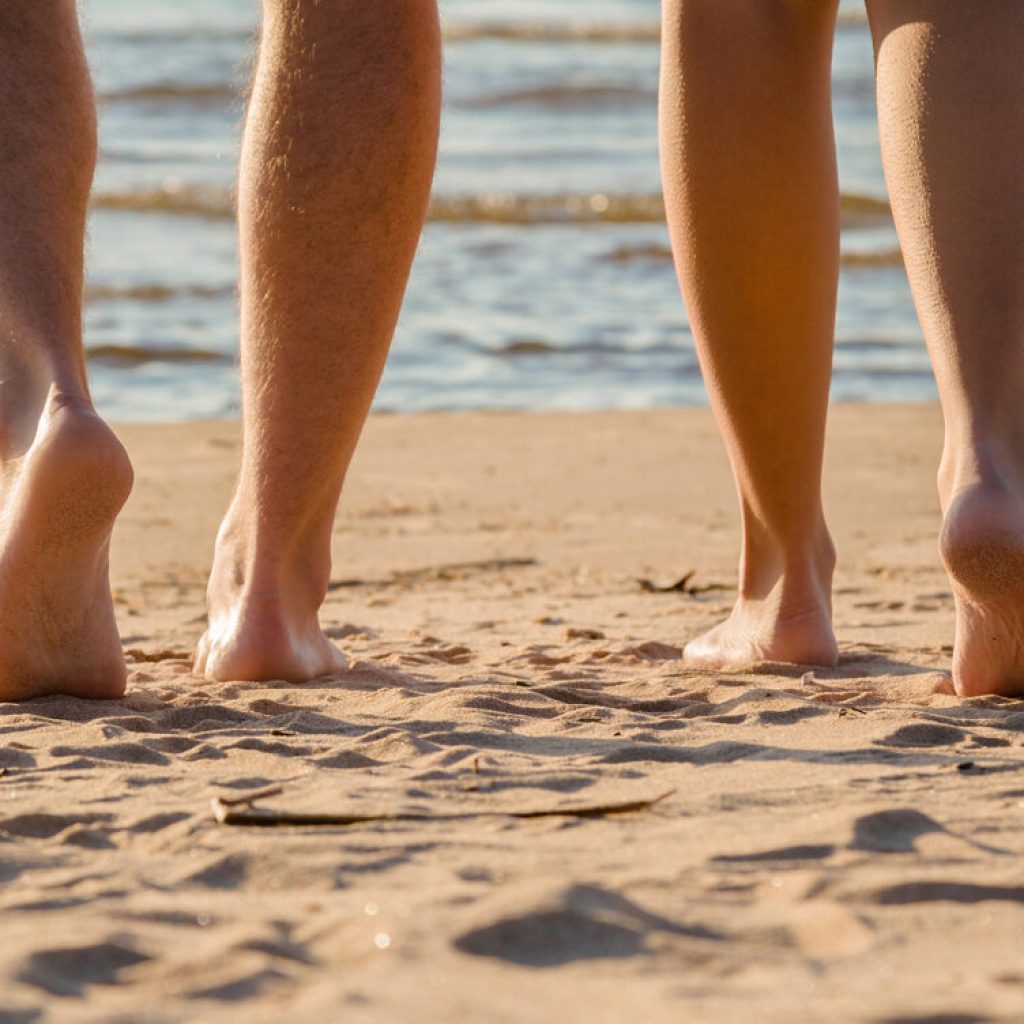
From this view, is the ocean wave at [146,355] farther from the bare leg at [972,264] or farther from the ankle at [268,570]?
the bare leg at [972,264]

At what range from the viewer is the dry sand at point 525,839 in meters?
1.12

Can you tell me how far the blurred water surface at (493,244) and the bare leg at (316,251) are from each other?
308 mm

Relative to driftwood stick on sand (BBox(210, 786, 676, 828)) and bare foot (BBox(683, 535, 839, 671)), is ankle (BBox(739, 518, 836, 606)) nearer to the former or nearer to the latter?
bare foot (BBox(683, 535, 839, 671))

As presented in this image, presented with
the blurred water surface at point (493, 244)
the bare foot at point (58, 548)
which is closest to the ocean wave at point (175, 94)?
the blurred water surface at point (493, 244)

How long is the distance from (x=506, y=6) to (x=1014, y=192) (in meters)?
15.8

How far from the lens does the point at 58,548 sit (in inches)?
73.7

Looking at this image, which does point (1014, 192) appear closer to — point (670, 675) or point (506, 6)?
point (670, 675)

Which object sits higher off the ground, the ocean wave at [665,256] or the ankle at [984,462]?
the ocean wave at [665,256]

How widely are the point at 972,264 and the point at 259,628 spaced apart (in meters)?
0.89

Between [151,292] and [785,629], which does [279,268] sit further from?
[151,292]

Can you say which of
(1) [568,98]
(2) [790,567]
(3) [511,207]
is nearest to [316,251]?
(2) [790,567]

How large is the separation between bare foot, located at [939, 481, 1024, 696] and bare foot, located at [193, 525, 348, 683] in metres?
0.74

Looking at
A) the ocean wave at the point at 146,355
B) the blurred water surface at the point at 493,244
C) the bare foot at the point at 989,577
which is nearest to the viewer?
the bare foot at the point at 989,577

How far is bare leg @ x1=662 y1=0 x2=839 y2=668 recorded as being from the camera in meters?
2.14
